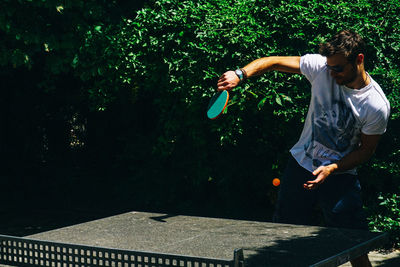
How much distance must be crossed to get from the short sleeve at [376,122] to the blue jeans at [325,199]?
0.37 metres

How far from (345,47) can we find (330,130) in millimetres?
543

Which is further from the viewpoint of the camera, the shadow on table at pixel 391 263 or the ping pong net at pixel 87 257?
the shadow on table at pixel 391 263

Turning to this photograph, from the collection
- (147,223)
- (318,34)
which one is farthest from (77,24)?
(147,223)

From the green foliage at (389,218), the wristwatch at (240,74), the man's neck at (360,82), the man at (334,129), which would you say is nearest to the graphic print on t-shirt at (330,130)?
the man at (334,129)

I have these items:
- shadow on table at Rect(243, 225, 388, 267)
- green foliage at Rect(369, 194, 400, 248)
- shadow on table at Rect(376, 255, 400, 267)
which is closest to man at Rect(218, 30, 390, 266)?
shadow on table at Rect(243, 225, 388, 267)

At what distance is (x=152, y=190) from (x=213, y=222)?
163 inches

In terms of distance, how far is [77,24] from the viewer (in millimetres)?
6668

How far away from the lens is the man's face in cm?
345

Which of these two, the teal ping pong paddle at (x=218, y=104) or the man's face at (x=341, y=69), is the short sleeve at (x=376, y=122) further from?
the teal ping pong paddle at (x=218, y=104)

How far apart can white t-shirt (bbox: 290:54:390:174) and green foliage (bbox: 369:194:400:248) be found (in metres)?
2.42

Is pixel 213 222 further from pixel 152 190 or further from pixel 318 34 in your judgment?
pixel 152 190

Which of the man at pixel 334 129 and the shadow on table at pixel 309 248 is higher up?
the man at pixel 334 129

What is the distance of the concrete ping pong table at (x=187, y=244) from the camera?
8.21 feet

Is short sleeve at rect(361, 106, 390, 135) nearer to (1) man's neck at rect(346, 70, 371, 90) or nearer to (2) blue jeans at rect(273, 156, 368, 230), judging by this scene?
(1) man's neck at rect(346, 70, 371, 90)
